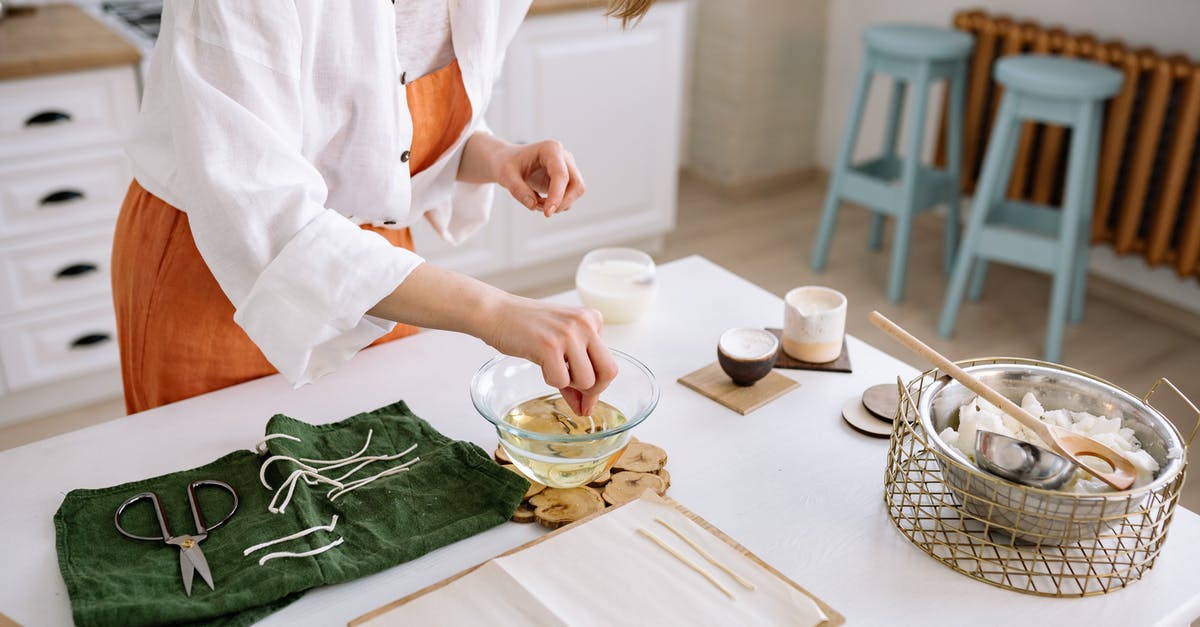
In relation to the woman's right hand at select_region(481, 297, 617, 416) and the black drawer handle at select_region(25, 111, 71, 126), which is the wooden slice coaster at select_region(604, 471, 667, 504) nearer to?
the woman's right hand at select_region(481, 297, 617, 416)

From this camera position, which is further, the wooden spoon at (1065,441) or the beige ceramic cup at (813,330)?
the beige ceramic cup at (813,330)

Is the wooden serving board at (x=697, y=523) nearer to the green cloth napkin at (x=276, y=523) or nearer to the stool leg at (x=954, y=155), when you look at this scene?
the green cloth napkin at (x=276, y=523)

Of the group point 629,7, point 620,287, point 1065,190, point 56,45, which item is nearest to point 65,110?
point 56,45

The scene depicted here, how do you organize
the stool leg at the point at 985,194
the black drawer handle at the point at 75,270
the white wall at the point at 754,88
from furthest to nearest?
1. the white wall at the point at 754,88
2. the stool leg at the point at 985,194
3. the black drawer handle at the point at 75,270

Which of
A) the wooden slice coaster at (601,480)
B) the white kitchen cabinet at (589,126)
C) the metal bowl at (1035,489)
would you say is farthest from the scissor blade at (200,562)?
the white kitchen cabinet at (589,126)

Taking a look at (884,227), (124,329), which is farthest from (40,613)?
(884,227)

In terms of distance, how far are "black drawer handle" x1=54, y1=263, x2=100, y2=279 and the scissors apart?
65.0 inches

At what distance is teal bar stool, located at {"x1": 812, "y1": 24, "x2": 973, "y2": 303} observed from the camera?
10.4ft

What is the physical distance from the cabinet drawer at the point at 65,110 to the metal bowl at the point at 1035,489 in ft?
6.53

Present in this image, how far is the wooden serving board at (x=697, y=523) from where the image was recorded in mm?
943

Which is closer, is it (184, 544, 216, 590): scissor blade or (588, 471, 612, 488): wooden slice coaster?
(184, 544, 216, 590): scissor blade

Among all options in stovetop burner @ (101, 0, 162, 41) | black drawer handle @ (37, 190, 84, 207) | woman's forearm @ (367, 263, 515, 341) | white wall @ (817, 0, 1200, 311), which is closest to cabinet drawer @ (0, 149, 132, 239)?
black drawer handle @ (37, 190, 84, 207)

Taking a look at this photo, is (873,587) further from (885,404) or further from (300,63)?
(300,63)

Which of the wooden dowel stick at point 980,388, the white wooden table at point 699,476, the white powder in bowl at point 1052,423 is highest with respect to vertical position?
the wooden dowel stick at point 980,388
